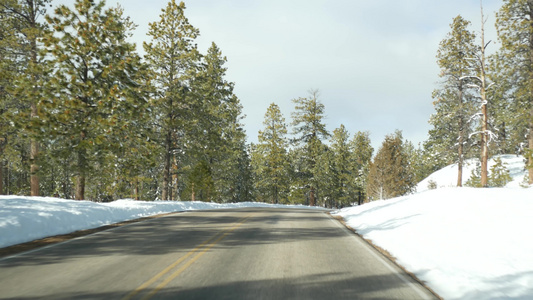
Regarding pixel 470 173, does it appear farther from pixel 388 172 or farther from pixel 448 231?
pixel 448 231

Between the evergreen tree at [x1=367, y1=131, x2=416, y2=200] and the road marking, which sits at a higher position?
the evergreen tree at [x1=367, y1=131, x2=416, y2=200]

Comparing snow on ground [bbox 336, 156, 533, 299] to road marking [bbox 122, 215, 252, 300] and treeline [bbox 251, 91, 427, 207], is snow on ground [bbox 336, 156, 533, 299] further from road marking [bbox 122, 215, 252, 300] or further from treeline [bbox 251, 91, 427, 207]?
treeline [bbox 251, 91, 427, 207]

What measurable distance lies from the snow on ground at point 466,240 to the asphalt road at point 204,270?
0.67m

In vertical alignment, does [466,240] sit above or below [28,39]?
below

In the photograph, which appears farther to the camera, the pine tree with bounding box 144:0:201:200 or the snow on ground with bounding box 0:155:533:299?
the pine tree with bounding box 144:0:201:200

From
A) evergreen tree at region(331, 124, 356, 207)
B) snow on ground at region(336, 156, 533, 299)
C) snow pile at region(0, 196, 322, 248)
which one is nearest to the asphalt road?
snow on ground at region(336, 156, 533, 299)

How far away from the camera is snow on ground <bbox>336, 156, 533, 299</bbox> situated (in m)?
5.54

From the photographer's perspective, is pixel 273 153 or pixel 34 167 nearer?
pixel 34 167

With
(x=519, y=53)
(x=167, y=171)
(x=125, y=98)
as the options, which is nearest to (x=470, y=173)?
(x=519, y=53)

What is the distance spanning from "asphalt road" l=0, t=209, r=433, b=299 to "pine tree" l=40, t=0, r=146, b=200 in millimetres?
10432

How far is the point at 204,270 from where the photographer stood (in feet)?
20.6

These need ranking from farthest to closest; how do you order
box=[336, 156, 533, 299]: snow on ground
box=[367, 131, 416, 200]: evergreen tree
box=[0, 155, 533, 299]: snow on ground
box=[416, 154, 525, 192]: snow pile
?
box=[416, 154, 525, 192]: snow pile < box=[367, 131, 416, 200]: evergreen tree < box=[0, 155, 533, 299]: snow on ground < box=[336, 156, 533, 299]: snow on ground

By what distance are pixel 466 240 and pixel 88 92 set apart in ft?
59.3

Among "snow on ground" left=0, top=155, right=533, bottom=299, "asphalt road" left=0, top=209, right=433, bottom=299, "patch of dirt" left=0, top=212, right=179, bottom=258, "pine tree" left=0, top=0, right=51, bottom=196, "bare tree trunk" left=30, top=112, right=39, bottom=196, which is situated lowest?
"patch of dirt" left=0, top=212, right=179, bottom=258
